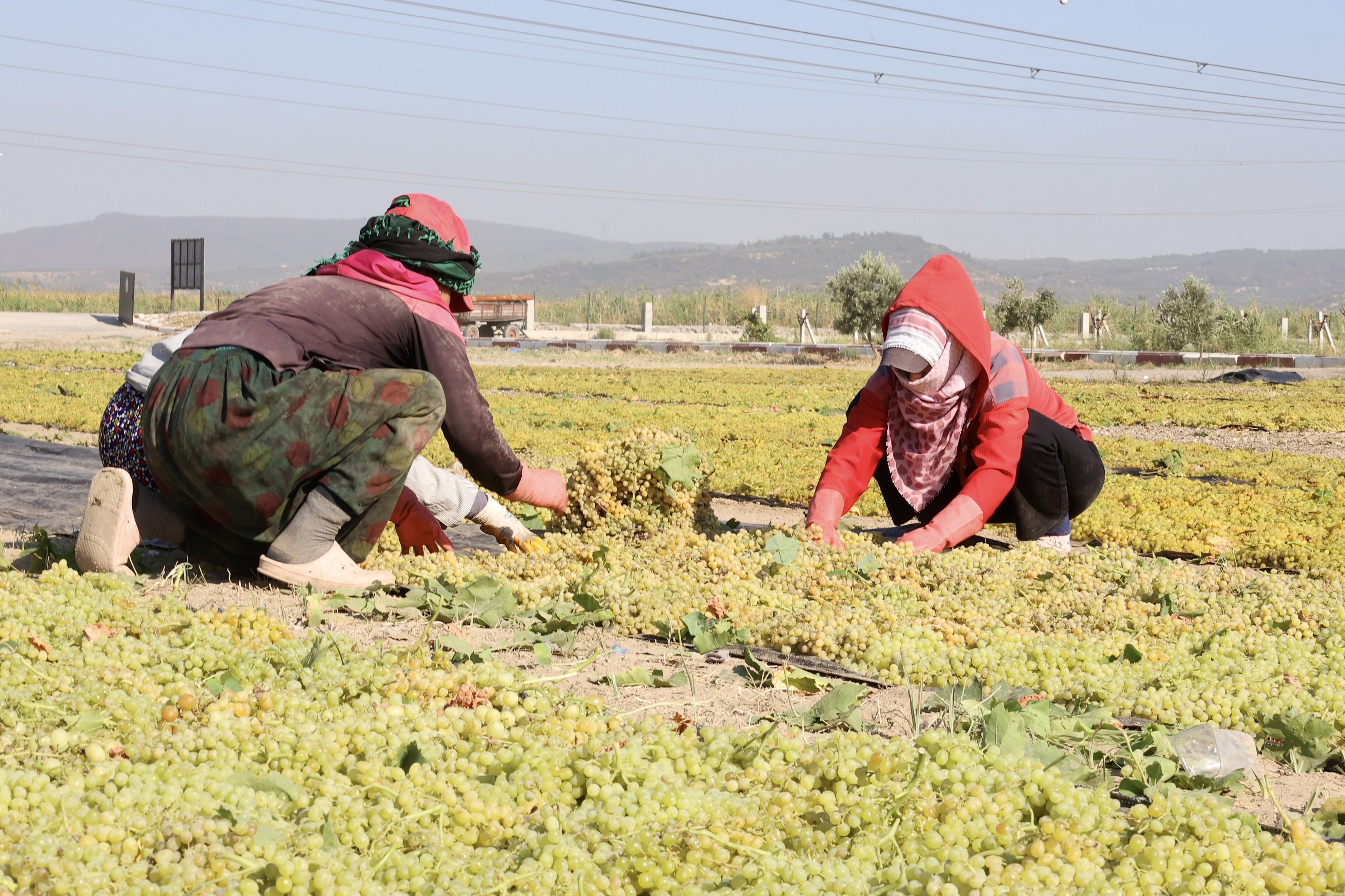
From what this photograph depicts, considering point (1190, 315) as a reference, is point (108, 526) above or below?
below

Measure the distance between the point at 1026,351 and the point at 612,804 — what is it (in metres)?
28.7

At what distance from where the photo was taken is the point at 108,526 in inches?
137

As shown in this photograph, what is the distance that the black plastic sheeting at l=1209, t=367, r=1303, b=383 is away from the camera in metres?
19.6

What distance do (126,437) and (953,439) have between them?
3092 mm

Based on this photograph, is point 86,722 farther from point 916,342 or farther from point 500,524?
point 916,342

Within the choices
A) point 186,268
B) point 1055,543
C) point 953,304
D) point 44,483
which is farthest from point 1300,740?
point 186,268

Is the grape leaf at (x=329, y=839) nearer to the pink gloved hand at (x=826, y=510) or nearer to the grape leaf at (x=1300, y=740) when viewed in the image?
the grape leaf at (x=1300, y=740)

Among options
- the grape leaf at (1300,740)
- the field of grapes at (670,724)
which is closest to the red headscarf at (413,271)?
the field of grapes at (670,724)

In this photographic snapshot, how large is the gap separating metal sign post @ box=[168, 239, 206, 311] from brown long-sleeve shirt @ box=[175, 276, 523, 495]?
34.5 meters

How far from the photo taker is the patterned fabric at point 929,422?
4.43 m

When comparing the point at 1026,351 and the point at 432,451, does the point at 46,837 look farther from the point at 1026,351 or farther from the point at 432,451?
the point at 1026,351

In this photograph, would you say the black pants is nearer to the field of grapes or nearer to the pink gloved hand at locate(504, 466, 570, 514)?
the field of grapes

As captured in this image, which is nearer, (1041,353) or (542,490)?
(542,490)

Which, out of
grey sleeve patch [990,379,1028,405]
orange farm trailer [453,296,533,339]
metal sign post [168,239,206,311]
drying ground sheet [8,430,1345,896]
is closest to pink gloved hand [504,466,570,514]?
drying ground sheet [8,430,1345,896]
